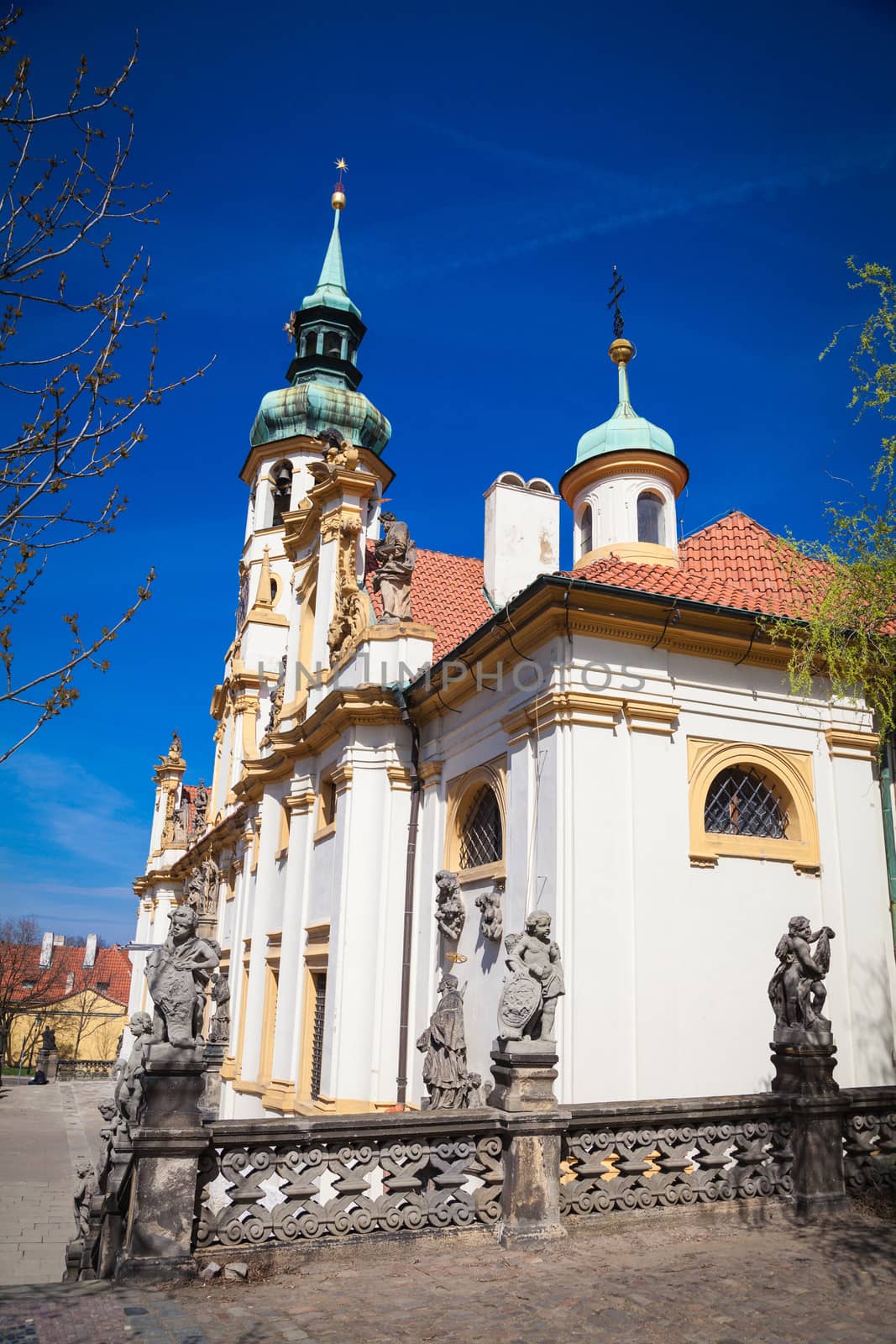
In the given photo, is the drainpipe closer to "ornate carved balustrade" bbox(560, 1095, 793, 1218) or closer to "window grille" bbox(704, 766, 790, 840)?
"window grille" bbox(704, 766, 790, 840)

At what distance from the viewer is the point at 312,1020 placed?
57.6 feet

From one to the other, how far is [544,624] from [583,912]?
328 cm

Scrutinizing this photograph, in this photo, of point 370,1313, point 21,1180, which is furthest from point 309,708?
point 370,1313

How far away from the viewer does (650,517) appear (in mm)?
17891

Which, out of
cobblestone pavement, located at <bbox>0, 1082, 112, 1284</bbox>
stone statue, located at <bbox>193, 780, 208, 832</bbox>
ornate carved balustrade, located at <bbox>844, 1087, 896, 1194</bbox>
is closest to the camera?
ornate carved balustrade, located at <bbox>844, 1087, 896, 1194</bbox>

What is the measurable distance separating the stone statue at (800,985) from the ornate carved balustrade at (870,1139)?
24.3 inches

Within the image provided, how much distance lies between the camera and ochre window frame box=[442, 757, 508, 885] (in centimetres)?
1298

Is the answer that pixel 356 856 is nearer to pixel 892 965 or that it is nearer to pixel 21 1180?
pixel 892 965

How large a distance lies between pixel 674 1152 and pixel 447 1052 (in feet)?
15.9

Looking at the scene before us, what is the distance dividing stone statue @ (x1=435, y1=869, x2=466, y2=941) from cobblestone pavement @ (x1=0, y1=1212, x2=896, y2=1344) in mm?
6169

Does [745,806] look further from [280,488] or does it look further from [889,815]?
[280,488]

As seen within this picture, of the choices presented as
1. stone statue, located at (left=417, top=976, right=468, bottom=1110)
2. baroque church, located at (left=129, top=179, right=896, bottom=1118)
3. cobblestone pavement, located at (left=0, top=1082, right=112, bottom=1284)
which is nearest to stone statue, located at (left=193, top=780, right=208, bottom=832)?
cobblestone pavement, located at (left=0, top=1082, right=112, bottom=1284)

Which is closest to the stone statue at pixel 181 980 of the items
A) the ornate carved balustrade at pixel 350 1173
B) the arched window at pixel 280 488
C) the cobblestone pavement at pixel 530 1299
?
the ornate carved balustrade at pixel 350 1173

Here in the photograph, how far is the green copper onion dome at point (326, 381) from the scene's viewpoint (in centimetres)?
3284
